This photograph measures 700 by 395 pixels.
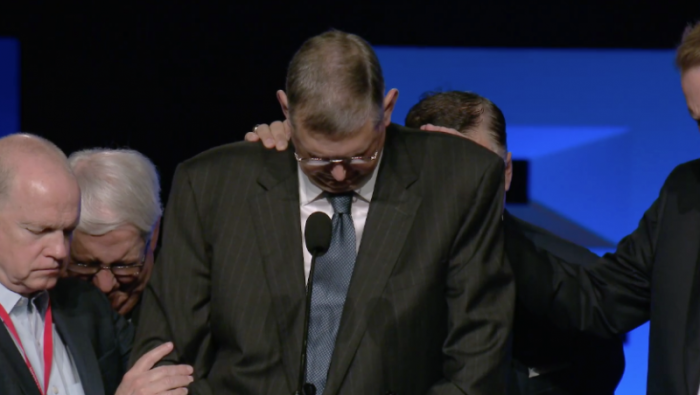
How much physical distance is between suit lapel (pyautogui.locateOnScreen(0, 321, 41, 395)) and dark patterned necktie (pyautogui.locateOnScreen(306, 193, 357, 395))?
659mm

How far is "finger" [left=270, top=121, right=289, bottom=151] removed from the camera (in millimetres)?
2225

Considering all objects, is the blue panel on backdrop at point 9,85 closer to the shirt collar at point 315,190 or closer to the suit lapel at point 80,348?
the suit lapel at point 80,348

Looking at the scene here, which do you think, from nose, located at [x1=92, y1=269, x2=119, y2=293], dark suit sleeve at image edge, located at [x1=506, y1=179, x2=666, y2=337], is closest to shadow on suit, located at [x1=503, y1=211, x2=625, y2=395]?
dark suit sleeve at image edge, located at [x1=506, y1=179, x2=666, y2=337]

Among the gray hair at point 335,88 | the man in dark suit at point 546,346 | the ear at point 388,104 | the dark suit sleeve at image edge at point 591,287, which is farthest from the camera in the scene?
the man in dark suit at point 546,346

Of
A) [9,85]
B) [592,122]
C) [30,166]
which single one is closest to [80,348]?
[30,166]

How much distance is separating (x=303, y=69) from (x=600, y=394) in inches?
55.1

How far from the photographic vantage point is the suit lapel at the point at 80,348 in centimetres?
239

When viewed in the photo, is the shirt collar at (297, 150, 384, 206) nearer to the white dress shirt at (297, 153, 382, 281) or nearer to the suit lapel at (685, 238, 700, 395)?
the white dress shirt at (297, 153, 382, 281)

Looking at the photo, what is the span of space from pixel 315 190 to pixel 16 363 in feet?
2.58

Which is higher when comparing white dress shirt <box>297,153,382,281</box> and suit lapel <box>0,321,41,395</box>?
white dress shirt <box>297,153,382,281</box>

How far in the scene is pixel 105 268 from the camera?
116 inches

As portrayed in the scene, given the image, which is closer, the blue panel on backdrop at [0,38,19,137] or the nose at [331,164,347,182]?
the nose at [331,164,347,182]

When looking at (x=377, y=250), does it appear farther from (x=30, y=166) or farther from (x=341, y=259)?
(x=30, y=166)

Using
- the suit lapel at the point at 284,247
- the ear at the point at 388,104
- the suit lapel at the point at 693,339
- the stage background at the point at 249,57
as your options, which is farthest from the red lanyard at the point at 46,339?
the stage background at the point at 249,57
